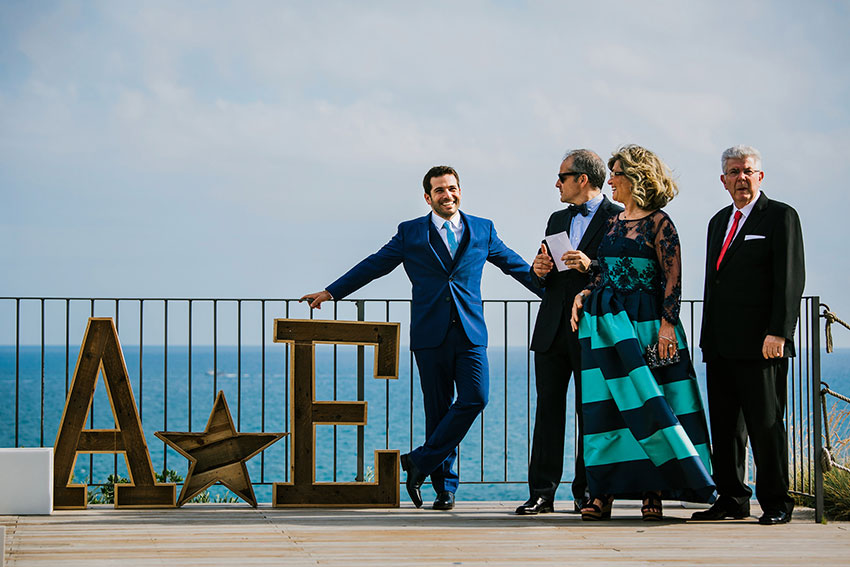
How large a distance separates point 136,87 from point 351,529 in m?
28.0

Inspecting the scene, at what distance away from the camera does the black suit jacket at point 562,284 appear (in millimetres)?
4156

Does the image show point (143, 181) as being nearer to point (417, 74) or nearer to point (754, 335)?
point (417, 74)

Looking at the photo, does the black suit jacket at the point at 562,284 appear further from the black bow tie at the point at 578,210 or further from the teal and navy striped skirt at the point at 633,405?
the teal and navy striped skirt at the point at 633,405

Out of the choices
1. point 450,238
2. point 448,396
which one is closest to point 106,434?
point 448,396

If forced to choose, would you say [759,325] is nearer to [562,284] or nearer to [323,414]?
[562,284]

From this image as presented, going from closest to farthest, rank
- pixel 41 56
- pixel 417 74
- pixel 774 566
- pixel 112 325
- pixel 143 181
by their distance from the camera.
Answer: pixel 774 566 → pixel 112 325 → pixel 417 74 → pixel 41 56 → pixel 143 181

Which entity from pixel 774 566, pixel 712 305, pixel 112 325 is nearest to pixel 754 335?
pixel 712 305

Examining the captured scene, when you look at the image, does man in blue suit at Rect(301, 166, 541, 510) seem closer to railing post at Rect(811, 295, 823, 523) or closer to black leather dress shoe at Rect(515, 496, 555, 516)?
black leather dress shoe at Rect(515, 496, 555, 516)

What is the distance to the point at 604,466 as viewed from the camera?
3.99 m

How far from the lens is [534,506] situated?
14.0 feet

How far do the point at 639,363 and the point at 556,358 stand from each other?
436mm

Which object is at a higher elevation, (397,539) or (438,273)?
(438,273)

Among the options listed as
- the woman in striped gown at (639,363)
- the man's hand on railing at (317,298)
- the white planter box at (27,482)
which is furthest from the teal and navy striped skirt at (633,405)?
the white planter box at (27,482)

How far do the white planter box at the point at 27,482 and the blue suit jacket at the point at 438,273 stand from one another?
1.46 m
